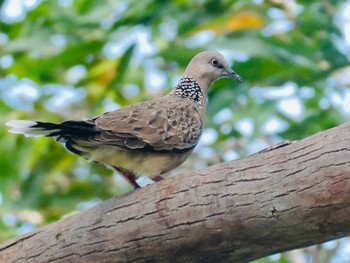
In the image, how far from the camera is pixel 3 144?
22.7ft

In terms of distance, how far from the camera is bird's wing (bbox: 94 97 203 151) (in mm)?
4578

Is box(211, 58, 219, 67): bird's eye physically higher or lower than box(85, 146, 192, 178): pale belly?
higher

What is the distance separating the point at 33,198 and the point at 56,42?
4.05 feet

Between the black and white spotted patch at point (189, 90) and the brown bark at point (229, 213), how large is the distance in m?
1.50

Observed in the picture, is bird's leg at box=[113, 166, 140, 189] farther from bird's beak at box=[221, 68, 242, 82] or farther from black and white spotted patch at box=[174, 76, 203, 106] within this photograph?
bird's beak at box=[221, 68, 242, 82]

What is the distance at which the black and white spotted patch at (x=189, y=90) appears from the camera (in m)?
5.62

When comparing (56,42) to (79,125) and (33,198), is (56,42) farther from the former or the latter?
(79,125)

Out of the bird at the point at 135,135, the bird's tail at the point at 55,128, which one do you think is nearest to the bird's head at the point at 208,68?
the bird at the point at 135,135

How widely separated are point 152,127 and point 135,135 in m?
0.16

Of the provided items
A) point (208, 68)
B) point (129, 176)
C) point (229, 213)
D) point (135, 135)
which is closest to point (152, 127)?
point (135, 135)

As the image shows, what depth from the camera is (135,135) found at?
15.2ft

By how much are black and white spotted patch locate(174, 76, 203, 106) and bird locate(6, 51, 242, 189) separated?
0.24 meters

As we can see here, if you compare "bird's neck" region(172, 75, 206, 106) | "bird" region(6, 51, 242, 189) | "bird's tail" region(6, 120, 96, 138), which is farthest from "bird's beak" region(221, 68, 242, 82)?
"bird's tail" region(6, 120, 96, 138)

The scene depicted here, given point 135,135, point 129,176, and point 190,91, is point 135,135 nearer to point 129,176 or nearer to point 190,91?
point 129,176
